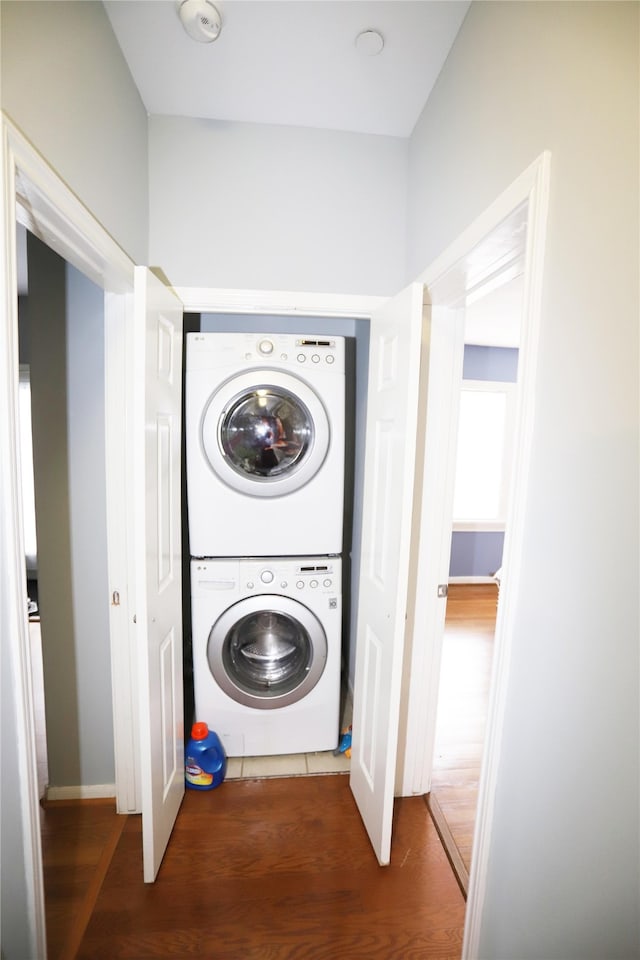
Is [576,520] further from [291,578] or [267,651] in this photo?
[267,651]

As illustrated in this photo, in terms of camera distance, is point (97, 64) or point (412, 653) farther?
point (412, 653)

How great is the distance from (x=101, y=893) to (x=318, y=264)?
2.33 metres

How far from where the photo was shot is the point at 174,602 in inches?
62.6

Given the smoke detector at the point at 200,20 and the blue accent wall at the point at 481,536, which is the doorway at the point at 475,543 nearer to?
the blue accent wall at the point at 481,536

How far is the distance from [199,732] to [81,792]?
1.65 ft

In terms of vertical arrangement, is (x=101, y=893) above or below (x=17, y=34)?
below

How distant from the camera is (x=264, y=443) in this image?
5.99 ft

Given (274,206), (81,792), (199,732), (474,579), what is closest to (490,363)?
(474,579)

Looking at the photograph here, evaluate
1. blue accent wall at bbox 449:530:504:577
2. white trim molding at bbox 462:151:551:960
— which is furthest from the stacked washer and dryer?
blue accent wall at bbox 449:530:504:577

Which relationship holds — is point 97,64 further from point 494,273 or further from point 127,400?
point 494,273

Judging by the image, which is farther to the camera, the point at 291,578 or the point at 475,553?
the point at 475,553

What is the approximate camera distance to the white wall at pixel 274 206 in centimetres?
158

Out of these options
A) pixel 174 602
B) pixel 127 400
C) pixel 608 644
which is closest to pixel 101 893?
pixel 174 602

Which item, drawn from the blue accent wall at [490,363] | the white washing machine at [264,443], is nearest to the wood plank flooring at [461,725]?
the white washing machine at [264,443]
